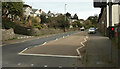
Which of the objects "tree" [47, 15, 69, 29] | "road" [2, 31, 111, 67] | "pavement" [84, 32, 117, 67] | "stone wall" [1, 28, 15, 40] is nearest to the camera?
"pavement" [84, 32, 117, 67]

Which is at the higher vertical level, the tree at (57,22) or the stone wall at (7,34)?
the tree at (57,22)

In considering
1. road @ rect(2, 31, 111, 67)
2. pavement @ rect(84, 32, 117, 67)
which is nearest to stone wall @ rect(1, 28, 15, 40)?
road @ rect(2, 31, 111, 67)

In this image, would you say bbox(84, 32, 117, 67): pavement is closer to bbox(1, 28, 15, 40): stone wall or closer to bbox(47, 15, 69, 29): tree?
bbox(1, 28, 15, 40): stone wall

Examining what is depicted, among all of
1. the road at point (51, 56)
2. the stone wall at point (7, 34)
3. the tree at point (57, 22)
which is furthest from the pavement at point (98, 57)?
the tree at point (57, 22)

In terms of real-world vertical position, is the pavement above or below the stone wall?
below

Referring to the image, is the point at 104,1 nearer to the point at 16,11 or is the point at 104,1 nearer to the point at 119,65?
the point at 119,65

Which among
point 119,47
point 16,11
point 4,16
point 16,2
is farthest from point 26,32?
point 119,47

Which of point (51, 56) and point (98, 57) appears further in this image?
point (51, 56)

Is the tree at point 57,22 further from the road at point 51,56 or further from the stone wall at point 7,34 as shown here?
the road at point 51,56

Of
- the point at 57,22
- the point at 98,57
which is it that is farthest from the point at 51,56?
the point at 57,22

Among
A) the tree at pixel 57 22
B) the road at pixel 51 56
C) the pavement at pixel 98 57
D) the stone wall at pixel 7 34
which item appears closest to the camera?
the pavement at pixel 98 57

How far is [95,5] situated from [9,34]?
1772 cm

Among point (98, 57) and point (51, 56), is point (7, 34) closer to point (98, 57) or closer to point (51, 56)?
point (51, 56)

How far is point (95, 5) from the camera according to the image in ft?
22.8
